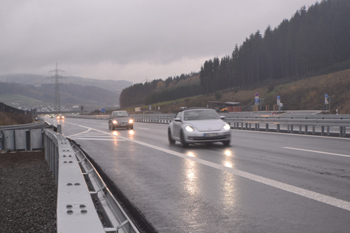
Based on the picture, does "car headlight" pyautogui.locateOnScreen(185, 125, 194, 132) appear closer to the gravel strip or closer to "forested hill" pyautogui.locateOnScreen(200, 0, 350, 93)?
the gravel strip

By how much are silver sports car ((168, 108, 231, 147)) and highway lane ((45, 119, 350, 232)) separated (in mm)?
1845

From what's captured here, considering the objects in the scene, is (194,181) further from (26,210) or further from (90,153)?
(90,153)

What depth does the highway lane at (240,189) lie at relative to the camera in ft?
14.3

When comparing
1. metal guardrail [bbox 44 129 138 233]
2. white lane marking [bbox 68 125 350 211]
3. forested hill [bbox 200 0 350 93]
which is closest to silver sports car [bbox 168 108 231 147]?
white lane marking [bbox 68 125 350 211]

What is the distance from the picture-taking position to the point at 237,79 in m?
118

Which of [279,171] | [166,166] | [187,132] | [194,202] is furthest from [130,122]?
[194,202]

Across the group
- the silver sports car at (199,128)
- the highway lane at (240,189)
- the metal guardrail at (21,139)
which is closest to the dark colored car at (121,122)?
the silver sports car at (199,128)

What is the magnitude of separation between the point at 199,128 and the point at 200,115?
1.26 meters

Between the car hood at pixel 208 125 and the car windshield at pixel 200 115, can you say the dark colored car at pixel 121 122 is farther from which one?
the car hood at pixel 208 125

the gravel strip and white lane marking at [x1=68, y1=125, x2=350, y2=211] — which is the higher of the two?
white lane marking at [x1=68, y1=125, x2=350, y2=211]

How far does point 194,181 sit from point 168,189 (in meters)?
0.77

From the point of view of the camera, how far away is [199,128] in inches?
505

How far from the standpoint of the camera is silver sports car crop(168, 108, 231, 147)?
12.7 m

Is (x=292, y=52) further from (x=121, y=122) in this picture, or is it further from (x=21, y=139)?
(x=21, y=139)
